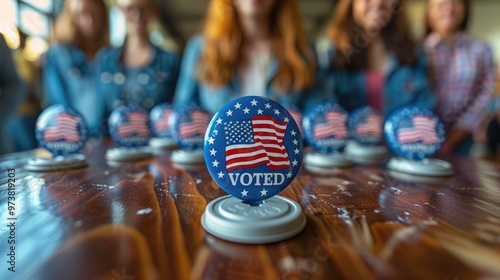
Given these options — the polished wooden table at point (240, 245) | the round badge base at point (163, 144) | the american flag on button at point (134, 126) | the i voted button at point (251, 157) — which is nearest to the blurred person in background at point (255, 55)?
the round badge base at point (163, 144)

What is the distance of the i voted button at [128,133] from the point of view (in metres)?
1.10

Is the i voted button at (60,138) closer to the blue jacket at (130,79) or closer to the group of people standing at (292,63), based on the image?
the group of people standing at (292,63)

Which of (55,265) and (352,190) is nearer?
(55,265)

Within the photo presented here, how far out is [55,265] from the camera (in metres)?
0.39

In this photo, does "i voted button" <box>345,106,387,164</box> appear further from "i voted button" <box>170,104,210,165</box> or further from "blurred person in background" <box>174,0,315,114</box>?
"i voted button" <box>170,104,210,165</box>

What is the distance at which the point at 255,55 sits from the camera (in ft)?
5.77

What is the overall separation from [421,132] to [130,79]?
1705mm

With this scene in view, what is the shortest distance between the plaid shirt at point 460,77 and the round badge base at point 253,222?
165 cm

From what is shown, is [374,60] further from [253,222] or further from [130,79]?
[253,222]

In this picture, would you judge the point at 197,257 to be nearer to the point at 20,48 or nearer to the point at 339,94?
the point at 339,94

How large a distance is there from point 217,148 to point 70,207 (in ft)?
1.16

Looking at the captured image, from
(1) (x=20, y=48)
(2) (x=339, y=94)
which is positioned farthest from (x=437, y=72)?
(1) (x=20, y=48)

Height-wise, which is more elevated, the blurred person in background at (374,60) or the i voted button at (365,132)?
the blurred person in background at (374,60)

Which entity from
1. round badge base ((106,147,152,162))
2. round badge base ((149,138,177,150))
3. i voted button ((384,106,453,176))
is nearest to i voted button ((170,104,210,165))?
round badge base ((106,147,152,162))
